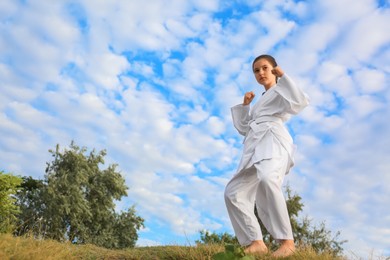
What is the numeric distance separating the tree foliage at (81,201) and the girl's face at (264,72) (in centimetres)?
1783

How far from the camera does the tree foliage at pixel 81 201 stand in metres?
22.8

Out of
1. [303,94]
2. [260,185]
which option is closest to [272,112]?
[303,94]

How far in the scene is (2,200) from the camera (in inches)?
458

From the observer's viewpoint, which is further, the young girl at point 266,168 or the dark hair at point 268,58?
the dark hair at point 268,58

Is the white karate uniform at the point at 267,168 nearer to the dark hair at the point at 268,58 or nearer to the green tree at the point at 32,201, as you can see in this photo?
the dark hair at the point at 268,58

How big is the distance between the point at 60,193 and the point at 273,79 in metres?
18.9

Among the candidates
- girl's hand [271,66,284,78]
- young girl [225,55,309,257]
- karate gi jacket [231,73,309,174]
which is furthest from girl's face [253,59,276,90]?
girl's hand [271,66,284,78]

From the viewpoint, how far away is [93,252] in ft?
20.4

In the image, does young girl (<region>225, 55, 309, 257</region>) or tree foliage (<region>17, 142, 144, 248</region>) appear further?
tree foliage (<region>17, 142, 144, 248</region>)

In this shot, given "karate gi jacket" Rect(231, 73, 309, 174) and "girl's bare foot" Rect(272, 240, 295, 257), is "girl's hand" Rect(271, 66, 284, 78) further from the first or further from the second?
"girl's bare foot" Rect(272, 240, 295, 257)

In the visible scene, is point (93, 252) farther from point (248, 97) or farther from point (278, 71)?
point (278, 71)

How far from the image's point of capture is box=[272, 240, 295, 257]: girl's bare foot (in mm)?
5500

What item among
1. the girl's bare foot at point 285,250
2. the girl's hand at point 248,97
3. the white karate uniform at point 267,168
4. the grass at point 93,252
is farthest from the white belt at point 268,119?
the grass at point 93,252

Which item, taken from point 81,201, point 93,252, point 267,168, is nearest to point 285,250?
point 267,168
